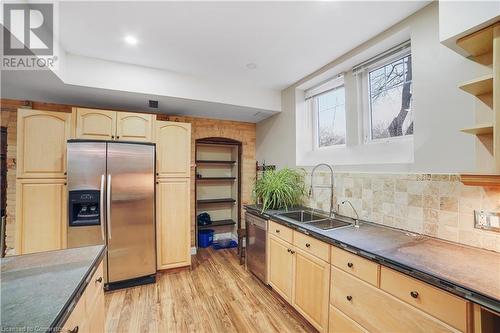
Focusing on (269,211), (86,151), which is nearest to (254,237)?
(269,211)

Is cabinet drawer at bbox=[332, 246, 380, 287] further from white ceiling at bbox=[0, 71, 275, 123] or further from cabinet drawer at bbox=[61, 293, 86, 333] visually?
white ceiling at bbox=[0, 71, 275, 123]

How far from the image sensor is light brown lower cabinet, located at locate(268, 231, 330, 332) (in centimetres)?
176

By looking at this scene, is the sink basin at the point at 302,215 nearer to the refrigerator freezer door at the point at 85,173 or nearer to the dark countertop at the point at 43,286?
the dark countertop at the point at 43,286

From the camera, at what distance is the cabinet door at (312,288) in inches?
68.5

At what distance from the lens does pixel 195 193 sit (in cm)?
389

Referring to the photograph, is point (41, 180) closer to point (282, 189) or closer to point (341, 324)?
point (282, 189)

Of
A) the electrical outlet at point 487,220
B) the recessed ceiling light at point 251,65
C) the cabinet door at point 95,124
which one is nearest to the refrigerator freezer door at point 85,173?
the cabinet door at point 95,124

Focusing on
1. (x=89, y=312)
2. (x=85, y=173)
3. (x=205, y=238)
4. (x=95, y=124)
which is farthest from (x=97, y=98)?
(x=205, y=238)

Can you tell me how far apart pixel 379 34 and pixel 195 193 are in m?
3.33

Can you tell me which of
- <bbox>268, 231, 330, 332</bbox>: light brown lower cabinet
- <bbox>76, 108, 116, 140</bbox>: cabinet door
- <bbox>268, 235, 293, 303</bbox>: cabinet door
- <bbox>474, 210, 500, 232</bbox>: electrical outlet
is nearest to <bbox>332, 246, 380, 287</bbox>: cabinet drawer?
<bbox>268, 231, 330, 332</bbox>: light brown lower cabinet

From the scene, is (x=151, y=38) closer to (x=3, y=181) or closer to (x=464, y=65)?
(x=464, y=65)

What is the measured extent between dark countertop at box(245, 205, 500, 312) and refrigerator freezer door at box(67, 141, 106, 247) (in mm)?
2302

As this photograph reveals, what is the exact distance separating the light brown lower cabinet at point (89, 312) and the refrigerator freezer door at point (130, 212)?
4.14 ft

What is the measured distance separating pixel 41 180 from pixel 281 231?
2.71 m
